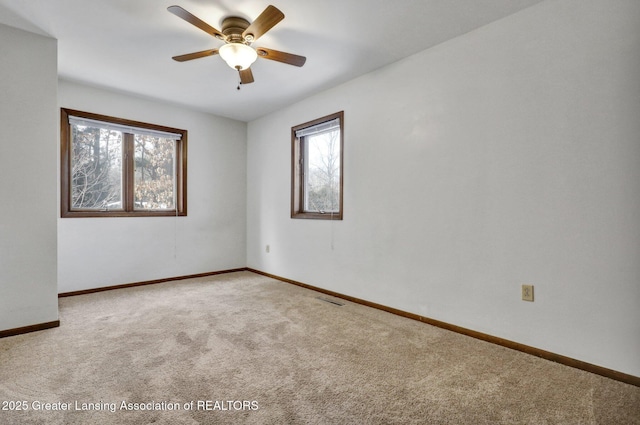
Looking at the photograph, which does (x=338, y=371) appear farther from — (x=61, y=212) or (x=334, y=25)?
(x=61, y=212)

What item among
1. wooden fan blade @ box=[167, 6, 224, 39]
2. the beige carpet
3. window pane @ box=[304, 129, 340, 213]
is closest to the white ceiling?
wooden fan blade @ box=[167, 6, 224, 39]

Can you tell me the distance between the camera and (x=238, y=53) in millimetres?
2398

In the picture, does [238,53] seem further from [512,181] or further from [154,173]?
[154,173]

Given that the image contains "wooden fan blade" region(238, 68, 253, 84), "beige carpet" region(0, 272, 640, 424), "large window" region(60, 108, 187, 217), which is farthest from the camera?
"large window" region(60, 108, 187, 217)

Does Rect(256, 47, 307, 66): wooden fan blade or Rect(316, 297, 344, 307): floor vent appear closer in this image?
Rect(256, 47, 307, 66): wooden fan blade

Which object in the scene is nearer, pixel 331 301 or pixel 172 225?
pixel 331 301

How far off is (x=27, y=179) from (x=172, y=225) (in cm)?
187

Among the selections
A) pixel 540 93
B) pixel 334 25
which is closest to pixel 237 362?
pixel 334 25

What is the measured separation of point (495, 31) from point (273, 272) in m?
3.62

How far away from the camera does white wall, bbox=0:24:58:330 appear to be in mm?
2473

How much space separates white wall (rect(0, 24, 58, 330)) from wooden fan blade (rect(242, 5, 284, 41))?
5.78 feet

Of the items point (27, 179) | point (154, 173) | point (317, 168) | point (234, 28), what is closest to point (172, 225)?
point (154, 173)

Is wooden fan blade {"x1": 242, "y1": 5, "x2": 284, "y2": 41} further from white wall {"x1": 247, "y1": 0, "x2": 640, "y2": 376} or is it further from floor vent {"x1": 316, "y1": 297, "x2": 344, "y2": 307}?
floor vent {"x1": 316, "y1": 297, "x2": 344, "y2": 307}

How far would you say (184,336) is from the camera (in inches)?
95.7
